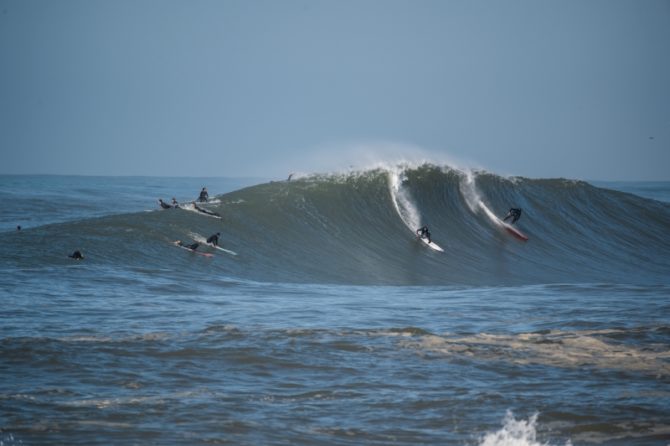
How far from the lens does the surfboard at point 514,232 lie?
22766mm

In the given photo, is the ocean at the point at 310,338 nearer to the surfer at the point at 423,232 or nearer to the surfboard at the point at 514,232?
the surfer at the point at 423,232

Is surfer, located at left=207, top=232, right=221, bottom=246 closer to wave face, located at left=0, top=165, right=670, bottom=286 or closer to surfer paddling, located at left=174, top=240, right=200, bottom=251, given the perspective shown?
wave face, located at left=0, top=165, right=670, bottom=286

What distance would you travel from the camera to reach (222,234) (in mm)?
18547

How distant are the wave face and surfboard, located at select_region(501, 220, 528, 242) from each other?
0.19 m

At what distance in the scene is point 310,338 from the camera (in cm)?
938

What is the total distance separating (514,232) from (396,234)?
3.69m

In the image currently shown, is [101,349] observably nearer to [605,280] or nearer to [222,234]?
[222,234]

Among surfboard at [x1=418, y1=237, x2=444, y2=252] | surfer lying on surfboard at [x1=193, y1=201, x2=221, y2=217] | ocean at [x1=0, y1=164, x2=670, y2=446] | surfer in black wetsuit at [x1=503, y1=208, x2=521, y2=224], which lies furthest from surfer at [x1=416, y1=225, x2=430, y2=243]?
surfer lying on surfboard at [x1=193, y1=201, x2=221, y2=217]

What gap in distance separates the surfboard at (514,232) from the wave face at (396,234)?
0.19 meters

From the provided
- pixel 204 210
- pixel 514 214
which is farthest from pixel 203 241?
pixel 514 214

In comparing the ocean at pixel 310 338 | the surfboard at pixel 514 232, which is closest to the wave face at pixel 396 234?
the ocean at pixel 310 338

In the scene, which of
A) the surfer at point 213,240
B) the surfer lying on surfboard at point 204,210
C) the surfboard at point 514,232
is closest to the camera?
the surfer at point 213,240

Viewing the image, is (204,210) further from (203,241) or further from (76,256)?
(76,256)

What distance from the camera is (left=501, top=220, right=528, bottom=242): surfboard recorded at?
22.8 metres
